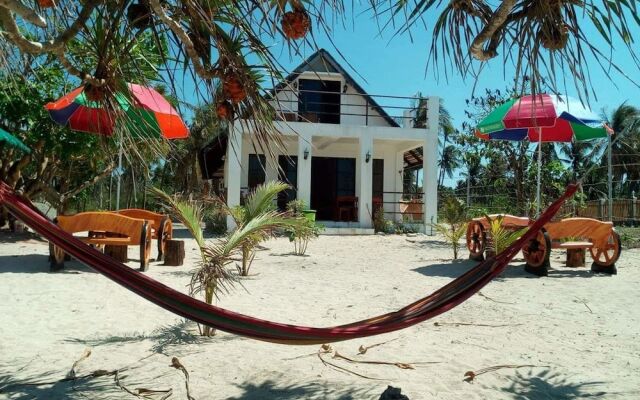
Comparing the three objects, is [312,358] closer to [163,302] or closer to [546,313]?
[163,302]

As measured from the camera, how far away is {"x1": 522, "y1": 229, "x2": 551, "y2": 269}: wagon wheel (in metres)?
7.01

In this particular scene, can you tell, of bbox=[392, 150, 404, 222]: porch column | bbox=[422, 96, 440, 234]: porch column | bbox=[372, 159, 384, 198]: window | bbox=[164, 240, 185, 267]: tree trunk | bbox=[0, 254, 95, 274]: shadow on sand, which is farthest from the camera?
bbox=[372, 159, 384, 198]: window

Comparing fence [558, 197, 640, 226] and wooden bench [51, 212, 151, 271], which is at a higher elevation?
fence [558, 197, 640, 226]

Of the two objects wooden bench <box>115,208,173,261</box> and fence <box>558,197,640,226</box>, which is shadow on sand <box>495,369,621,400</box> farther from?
fence <box>558,197,640,226</box>

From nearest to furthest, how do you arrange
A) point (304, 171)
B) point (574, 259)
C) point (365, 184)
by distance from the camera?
point (574, 259)
point (304, 171)
point (365, 184)

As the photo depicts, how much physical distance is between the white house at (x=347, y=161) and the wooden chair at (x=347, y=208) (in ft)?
0.09

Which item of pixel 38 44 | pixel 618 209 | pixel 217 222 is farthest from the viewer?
pixel 618 209

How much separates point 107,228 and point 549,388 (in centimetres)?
577

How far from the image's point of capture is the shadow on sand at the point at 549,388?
3.00 m

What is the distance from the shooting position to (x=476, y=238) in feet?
27.3

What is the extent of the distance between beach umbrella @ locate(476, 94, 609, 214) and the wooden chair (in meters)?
6.31

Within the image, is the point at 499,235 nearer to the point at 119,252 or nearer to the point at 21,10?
the point at 119,252

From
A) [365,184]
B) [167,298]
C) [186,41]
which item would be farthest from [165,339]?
[365,184]

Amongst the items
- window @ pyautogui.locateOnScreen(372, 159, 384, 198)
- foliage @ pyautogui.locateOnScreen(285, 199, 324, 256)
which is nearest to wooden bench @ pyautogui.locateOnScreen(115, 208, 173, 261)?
foliage @ pyautogui.locateOnScreen(285, 199, 324, 256)
